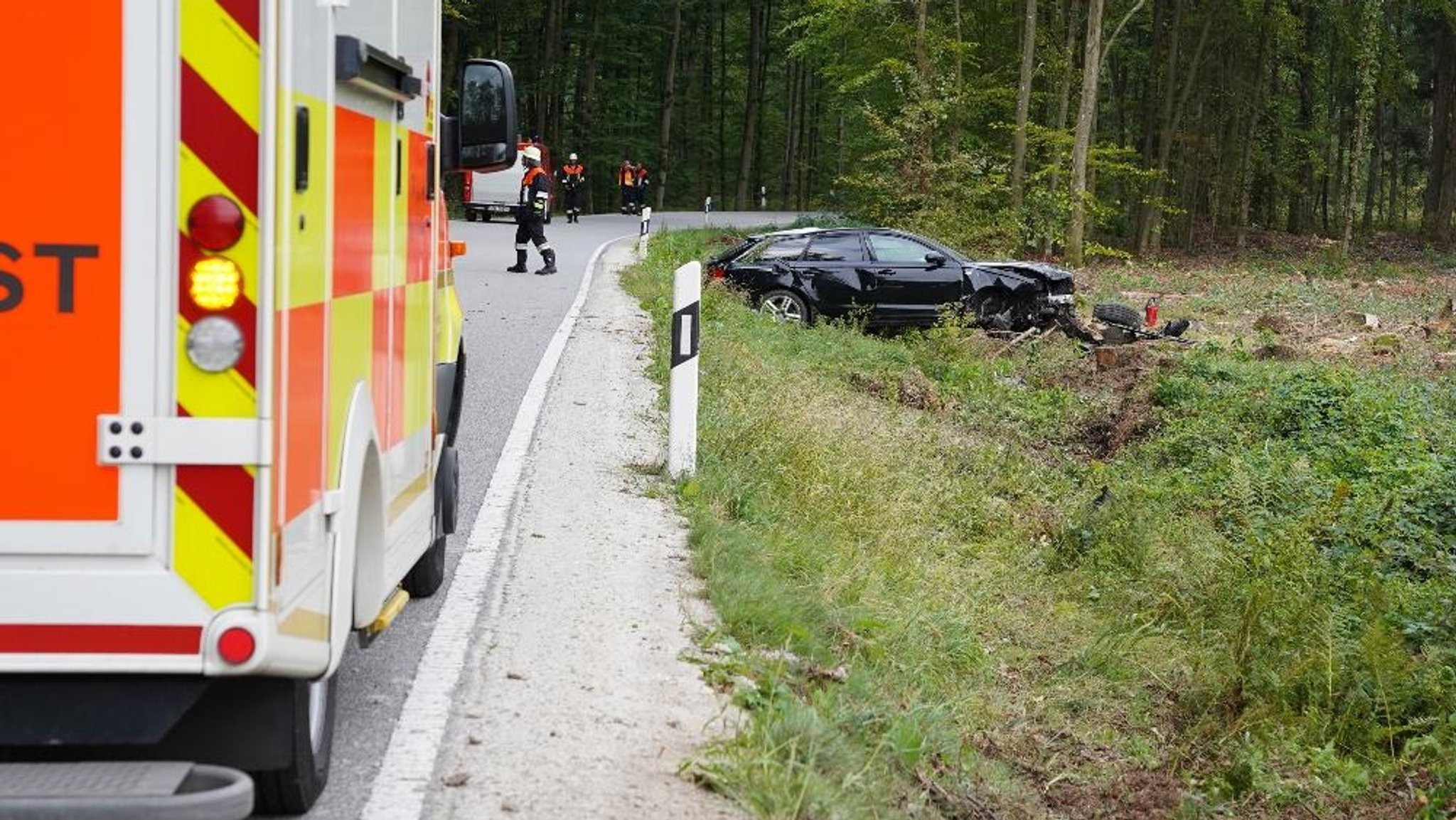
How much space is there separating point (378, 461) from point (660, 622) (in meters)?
2.08

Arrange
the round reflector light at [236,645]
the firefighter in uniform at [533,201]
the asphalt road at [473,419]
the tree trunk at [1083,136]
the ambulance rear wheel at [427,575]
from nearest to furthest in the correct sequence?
1. the round reflector light at [236,645]
2. the asphalt road at [473,419]
3. the ambulance rear wheel at [427,575]
4. the firefighter in uniform at [533,201]
5. the tree trunk at [1083,136]

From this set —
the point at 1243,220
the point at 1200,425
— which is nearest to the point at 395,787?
the point at 1200,425

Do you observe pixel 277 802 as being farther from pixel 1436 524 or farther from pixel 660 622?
pixel 1436 524

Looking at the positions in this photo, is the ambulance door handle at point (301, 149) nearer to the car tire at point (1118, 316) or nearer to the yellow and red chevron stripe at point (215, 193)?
the yellow and red chevron stripe at point (215, 193)

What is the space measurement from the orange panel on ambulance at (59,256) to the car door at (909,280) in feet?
60.0

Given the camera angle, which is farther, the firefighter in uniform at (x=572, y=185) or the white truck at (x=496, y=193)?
the firefighter in uniform at (x=572, y=185)

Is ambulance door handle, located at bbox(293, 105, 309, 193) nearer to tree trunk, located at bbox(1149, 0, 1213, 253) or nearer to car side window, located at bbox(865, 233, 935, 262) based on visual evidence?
car side window, located at bbox(865, 233, 935, 262)

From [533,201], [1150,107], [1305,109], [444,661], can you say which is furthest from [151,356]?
[1305,109]

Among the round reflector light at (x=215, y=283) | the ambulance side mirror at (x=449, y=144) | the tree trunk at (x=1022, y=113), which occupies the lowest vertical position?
the round reflector light at (x=215, y=283)

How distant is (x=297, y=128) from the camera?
11.9 ft

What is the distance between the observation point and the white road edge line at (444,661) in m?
4.62

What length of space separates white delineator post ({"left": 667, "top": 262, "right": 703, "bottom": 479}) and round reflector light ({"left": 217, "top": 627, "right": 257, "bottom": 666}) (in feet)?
18.2

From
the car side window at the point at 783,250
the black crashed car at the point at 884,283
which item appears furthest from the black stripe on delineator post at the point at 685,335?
the car side window at the point at 783,250

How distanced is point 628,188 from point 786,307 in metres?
32.4
